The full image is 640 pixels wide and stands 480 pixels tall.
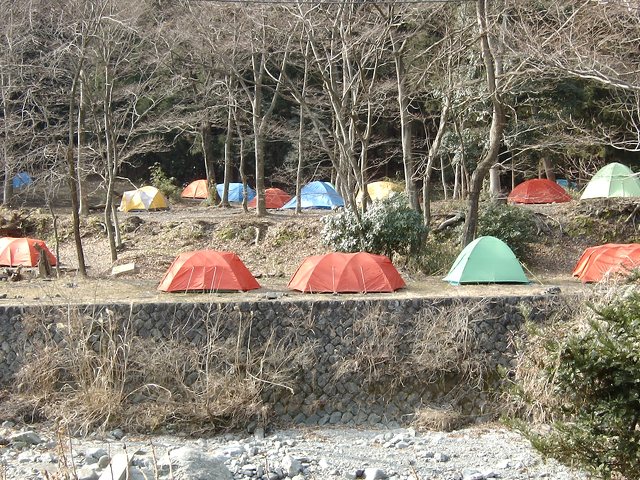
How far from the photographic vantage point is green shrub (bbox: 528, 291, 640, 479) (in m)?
5.06

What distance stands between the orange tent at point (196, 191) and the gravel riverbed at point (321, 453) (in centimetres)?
1837

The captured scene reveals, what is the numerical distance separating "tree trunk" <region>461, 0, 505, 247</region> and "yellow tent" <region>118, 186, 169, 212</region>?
12.5 meters

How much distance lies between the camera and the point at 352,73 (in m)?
17.4

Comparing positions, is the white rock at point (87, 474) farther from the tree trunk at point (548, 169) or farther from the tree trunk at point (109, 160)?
the tree trunk at point (548, 169)

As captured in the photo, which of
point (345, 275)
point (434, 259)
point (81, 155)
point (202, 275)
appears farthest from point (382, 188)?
point (202, 275)

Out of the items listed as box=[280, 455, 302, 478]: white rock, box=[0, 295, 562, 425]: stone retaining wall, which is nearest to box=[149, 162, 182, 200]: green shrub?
box=[0, 295, 562, 425]: stone retaining wall

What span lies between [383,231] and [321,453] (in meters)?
5.99

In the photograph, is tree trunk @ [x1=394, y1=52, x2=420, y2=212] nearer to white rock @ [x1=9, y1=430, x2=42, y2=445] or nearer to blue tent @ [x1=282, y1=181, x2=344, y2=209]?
blue tent @ [x1=282, y1=181, x2=344, y2=209]

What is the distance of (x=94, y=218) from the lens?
22234 mm

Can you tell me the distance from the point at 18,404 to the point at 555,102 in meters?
15.6

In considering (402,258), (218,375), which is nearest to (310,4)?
(402,258)

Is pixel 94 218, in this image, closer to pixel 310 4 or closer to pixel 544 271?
pixel 310 4

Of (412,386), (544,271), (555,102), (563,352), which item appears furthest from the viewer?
(555,102)

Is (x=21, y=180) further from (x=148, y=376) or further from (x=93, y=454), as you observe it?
(x=93, y=454)
